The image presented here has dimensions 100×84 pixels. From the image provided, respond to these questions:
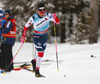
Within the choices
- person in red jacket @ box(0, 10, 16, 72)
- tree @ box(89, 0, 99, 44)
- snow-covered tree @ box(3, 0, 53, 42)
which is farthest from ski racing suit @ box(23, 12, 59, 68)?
snow-covered tree @ box(3, 0, 53, 42)

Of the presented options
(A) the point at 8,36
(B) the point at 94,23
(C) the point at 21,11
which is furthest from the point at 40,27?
(C) the point at 21,11

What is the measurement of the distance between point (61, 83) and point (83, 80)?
2.14 ft

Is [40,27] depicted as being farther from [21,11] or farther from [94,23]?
[21,11]

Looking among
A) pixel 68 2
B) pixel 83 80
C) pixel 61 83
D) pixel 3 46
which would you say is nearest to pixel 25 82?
pixel 61 83

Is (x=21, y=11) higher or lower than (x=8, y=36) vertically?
higher

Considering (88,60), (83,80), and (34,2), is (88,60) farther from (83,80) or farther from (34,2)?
(34,2)

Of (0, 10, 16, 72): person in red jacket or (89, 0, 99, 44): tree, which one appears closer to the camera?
(0, 10, 16, 72): person in red jacket

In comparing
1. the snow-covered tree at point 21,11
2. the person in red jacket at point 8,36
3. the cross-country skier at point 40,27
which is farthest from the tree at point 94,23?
the cross-country skier at point 40,27

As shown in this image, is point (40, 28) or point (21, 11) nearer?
point (40, 28)

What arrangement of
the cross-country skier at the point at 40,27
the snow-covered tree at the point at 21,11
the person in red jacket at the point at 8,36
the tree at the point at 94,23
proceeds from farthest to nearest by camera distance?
the snow-covered tree at the point at 21,11, the tree at the point at 94,23, the person in red jacket at the point at 8,36, the cross-country skier at the point at 40,27

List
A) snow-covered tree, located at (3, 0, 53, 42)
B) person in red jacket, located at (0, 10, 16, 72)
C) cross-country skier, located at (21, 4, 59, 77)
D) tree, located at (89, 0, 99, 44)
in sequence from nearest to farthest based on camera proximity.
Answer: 1. cross-country skier, located at (21, 4, 59, 77)
2. person in red jacket, located at (0, 10, 16, 72)
3. tree, located at (89, 0, 99, 44)
4. snow-covered tree, located at (3, 0, 53, 42)

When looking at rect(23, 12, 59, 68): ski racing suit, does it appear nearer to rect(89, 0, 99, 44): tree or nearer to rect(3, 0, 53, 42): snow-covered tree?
rect(89, 0, 99, 44): tree

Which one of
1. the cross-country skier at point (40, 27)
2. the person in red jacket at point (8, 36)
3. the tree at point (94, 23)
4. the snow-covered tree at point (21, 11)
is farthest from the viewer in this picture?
the snow-covered tree at point (21, 11)

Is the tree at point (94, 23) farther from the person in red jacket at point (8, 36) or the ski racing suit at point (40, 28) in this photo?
the ski racing suit at point (40, 28)
